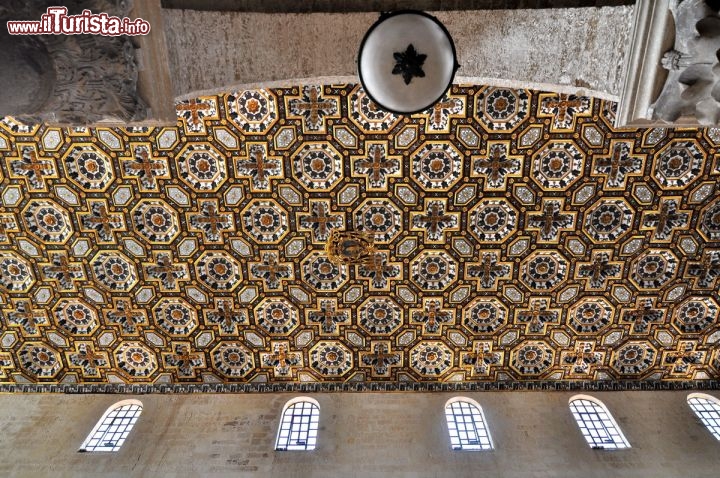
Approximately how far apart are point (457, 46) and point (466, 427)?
Answer: 6.53 meters

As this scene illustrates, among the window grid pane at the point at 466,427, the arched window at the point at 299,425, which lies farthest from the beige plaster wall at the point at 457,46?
the arched window at the point at 299,425

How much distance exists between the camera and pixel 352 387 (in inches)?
352

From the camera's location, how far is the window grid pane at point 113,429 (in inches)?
315

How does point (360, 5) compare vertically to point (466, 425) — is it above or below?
above

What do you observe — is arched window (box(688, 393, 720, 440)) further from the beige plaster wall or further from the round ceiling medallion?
the round ceiling medallion

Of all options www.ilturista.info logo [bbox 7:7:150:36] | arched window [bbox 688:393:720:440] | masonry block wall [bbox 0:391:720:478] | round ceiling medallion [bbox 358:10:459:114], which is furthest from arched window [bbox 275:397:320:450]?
arched window [bbox 688:393:720:440]

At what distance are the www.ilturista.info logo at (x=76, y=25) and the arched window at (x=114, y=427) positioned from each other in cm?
711

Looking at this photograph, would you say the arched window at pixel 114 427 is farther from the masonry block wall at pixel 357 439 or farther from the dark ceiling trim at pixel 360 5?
the dark ceiling trim at pixel 360 5

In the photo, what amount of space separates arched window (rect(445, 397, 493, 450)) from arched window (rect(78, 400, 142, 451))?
5.81 m

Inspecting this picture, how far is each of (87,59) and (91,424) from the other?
7.30m

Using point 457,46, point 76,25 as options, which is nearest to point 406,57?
point 457,46

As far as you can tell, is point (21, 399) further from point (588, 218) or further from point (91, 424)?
point (588, 218)

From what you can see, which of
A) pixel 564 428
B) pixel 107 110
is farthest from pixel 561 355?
pixel 107 110

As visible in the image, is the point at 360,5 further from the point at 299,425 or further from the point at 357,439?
the point at 299,425
